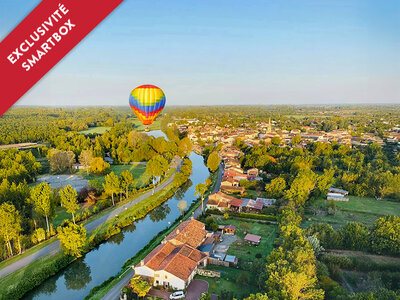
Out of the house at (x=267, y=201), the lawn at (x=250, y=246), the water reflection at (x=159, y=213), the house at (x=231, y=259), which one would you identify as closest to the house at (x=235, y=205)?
the lawn at (x=250, y=246)

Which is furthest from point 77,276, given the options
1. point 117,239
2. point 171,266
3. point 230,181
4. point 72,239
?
point 230,181

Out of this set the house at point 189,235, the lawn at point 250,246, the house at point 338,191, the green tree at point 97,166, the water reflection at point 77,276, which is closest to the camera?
the water reflection at point 77,276

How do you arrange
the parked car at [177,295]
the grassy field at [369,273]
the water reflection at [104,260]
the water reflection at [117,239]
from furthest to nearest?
1. the water reflection at [117,239]
2. the water reflection at [104,260]
3. the grassy field at [369,273]
4. the parked car at [177,295]

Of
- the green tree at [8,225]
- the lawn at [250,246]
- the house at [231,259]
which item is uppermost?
the green tree at [8,225]

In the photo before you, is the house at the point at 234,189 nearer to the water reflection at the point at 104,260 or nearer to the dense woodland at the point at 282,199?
the dense woodland at the point at 282,199

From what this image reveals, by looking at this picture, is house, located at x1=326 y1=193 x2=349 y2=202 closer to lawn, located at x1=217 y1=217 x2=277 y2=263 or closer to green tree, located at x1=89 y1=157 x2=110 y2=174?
lawn, located at x1=217 y1=217 x2=277 y2=263

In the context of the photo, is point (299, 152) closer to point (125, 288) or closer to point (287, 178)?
point (287, 178)

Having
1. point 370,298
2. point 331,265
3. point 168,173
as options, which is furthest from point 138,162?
point 370,298

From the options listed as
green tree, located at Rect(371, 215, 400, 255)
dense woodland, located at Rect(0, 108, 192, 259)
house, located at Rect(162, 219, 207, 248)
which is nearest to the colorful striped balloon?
dense woodland, located at Rect(0, 108, 192, 259)
